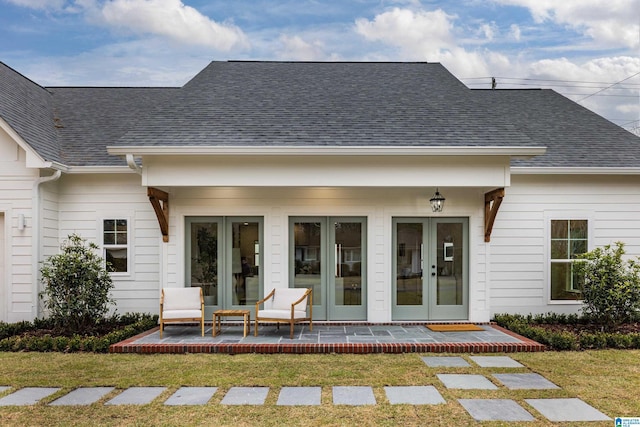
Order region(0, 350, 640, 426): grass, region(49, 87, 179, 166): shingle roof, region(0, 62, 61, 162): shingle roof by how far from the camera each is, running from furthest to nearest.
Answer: region(49, 87, 179, 166): shingle roof → region(0, 62, 61, 162): shingle roof → region(0, 350, 640, 426): grass

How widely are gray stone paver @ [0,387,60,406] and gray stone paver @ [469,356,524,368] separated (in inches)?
207

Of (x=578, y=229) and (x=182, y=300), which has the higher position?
(x=578, y=229)

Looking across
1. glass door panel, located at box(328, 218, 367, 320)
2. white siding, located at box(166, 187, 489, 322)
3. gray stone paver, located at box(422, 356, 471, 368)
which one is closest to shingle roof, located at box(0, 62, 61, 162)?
white siding, located at box(166, 187, 489, 322)

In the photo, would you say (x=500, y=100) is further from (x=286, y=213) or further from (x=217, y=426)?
(x=217, y=426)

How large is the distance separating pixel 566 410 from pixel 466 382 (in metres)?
1.15

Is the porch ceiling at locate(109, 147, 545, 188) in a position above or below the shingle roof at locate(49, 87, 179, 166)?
below

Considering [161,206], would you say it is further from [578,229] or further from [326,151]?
[578,229]

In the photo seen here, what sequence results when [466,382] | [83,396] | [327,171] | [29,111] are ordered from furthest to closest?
[29,111] < [327,171] < [466,382] < [83,396]

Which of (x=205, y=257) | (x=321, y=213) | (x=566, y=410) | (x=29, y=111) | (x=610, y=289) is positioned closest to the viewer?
(x=566, y=410)

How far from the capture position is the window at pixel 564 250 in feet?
30.4

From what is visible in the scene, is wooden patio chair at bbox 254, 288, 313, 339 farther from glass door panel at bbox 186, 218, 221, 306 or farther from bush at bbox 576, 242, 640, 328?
bush at bbox 576, 242, 640, 328

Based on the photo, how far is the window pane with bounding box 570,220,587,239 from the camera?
9281mm

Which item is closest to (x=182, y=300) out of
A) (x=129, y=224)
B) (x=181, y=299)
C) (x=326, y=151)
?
(x=181, y=299)

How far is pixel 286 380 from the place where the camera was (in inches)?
218
